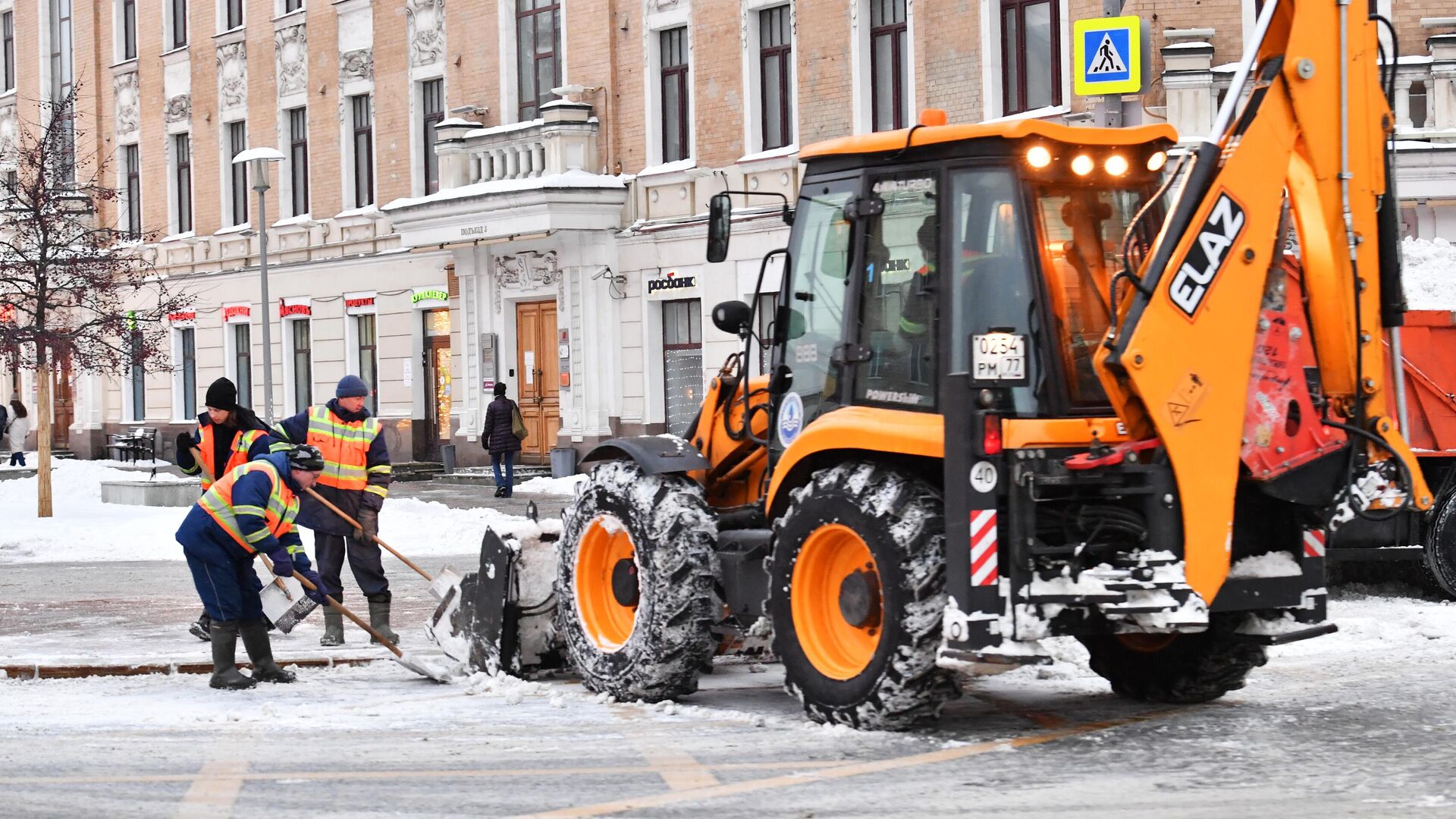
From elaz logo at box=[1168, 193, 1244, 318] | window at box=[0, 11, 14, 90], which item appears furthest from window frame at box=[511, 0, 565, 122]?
elaz logo at box=[1168, 193, 1244, 318]

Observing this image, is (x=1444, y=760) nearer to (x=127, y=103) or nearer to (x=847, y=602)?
(x=847, y=602)

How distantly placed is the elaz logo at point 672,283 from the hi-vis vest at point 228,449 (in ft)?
52.9

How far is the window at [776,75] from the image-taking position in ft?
91.6

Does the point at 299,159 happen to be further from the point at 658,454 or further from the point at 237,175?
the point at 658,454

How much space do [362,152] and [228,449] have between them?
77.9ft

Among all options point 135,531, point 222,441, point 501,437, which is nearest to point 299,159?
point 501,437

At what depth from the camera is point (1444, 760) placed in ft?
25.7

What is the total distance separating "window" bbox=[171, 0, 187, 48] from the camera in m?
40.3

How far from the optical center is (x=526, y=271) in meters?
31.7

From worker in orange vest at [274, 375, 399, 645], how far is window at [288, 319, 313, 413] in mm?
24904

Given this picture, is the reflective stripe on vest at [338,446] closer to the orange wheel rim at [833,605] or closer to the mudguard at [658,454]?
the mudguard at [658,454]

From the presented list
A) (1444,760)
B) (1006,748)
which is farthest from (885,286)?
(1444,760)

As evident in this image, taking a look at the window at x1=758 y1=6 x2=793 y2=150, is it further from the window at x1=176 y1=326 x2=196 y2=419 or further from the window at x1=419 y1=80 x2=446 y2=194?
the window at x1=176 y1=326 x2=196 y2=419

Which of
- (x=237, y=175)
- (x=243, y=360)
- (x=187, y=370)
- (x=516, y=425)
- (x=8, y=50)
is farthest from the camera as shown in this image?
(x=8, y=50)
